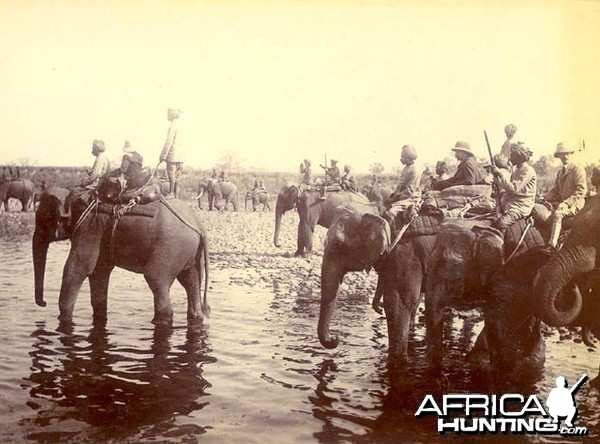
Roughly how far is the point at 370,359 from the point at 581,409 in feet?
5.83

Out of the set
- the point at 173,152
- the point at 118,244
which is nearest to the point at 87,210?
the point at 118,244

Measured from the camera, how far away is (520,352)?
6055mm

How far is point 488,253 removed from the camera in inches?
228

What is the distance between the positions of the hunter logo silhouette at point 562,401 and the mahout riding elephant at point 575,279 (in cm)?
43

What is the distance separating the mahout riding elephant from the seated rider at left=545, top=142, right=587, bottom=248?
0.53 ft

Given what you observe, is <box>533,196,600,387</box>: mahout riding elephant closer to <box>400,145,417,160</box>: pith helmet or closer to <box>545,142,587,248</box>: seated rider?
<box>545,142,587,248</box>: seated rider

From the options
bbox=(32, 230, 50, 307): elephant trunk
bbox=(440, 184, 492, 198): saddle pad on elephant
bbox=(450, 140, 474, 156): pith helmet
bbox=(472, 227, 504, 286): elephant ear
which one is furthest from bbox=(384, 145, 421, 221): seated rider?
bbox=(32, 230, 50, 307): elephant trunk

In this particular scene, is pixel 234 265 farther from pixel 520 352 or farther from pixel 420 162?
pixel 520 352

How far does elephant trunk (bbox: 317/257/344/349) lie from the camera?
586cm

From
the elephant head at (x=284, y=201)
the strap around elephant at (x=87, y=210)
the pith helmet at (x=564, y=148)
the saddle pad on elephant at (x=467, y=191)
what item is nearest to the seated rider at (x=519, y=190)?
the saddle pad on elephant at (x=467, y=191)

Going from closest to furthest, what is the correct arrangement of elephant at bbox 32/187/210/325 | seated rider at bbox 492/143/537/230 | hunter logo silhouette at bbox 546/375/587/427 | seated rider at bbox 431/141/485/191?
1. hunter logo silhouette at bbox 546/375/587/427
2. seated rider at bbox 492/143/537/230
3. seated rider at bbox 431/141/485/191
4. elephant at bbox 32/187/210/325

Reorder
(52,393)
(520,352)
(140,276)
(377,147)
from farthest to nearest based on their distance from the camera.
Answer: (140,276)
(377,147)
(520,352)
(52,393)

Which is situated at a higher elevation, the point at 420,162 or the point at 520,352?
the point at 420,162

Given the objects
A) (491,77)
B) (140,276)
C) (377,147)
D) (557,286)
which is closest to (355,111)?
(377,147)
